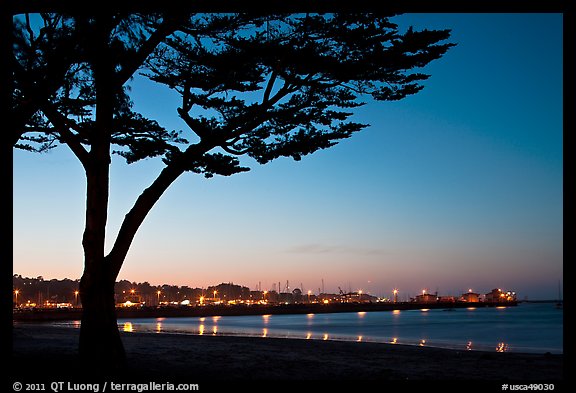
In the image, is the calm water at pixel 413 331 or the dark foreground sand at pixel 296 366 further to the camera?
the calm water at pixel 413 331

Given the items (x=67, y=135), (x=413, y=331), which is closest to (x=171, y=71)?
(x=67, y=135)

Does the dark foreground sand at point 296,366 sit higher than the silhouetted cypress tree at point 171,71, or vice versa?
the silhouetted cypress tree at point 171,71

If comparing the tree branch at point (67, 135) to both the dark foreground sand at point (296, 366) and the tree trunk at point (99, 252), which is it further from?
the dark foreground sand at point (296, 366)

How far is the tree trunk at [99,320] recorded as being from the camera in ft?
24.6

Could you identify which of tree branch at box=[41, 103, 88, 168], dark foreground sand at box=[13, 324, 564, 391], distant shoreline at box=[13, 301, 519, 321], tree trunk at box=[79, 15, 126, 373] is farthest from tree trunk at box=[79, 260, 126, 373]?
distant shoreline at box=[13, 301, 519, 321]

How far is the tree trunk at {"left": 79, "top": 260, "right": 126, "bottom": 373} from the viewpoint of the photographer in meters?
7.50

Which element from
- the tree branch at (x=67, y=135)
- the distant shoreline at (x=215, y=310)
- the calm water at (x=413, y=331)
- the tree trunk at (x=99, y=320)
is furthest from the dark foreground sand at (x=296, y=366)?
the distant shoreline at (x=215, y=310)

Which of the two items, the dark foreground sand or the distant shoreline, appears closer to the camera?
the dark foreground sand

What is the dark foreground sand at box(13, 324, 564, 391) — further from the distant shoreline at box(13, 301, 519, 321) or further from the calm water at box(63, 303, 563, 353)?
the distant shoreline at box(13, 301, 519, 321)

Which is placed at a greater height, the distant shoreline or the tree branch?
the tree branch

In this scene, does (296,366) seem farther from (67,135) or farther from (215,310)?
(215,310)

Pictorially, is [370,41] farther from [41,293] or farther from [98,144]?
[41,293]

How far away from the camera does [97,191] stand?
7.66 metres

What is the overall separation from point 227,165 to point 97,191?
2.89 metres
